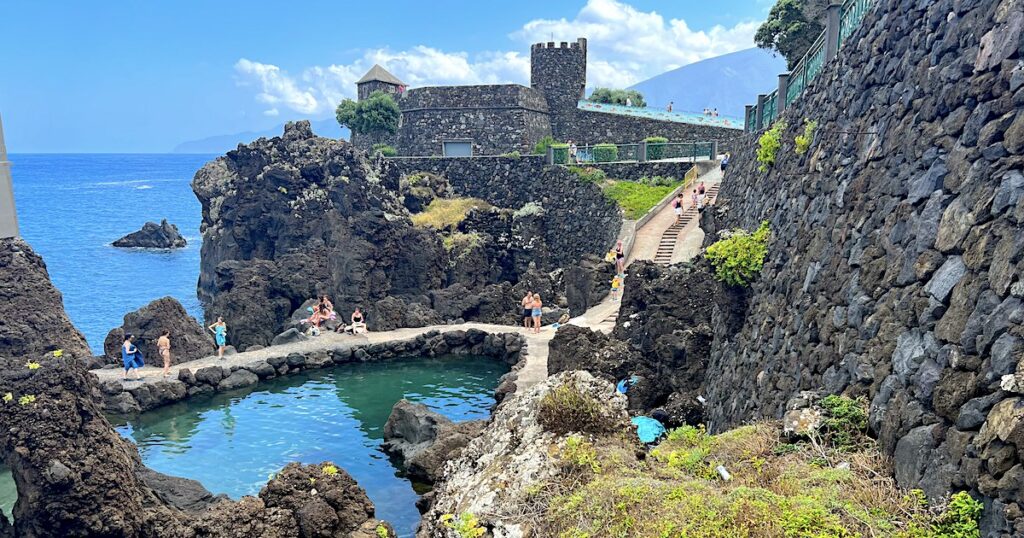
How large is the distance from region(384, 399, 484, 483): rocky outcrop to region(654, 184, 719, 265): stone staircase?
40.3 feet

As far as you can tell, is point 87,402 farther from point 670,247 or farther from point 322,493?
point 670,247

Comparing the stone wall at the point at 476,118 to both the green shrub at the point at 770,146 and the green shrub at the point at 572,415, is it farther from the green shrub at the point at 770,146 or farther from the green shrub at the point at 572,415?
the green shrub at the point at 572,415

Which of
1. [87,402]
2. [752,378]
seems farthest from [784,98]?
[87,402]

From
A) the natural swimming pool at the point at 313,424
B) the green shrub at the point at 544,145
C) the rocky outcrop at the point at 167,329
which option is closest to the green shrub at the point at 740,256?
the natural swimming pool at the point at 313,424

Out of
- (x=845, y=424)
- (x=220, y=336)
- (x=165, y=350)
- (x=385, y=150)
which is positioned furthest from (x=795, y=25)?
(x=385, y=150)

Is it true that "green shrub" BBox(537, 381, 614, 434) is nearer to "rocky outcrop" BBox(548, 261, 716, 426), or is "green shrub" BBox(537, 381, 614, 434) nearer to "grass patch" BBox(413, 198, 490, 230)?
"rocky outcrop" BBox(548, 261, 716, 426)

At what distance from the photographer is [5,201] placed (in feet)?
64.8

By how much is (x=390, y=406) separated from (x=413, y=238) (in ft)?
44.9

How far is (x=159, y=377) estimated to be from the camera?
2398 cm

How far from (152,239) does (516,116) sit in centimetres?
5116

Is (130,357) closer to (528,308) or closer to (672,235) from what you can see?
(528,308)

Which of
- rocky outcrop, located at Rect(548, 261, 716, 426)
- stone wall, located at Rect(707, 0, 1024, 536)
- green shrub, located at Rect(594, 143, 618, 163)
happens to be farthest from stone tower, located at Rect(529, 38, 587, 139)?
stone wall, located at Rect(707, 0, 1024, 536)

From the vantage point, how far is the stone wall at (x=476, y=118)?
171ft

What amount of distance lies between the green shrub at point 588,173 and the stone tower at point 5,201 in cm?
2974
